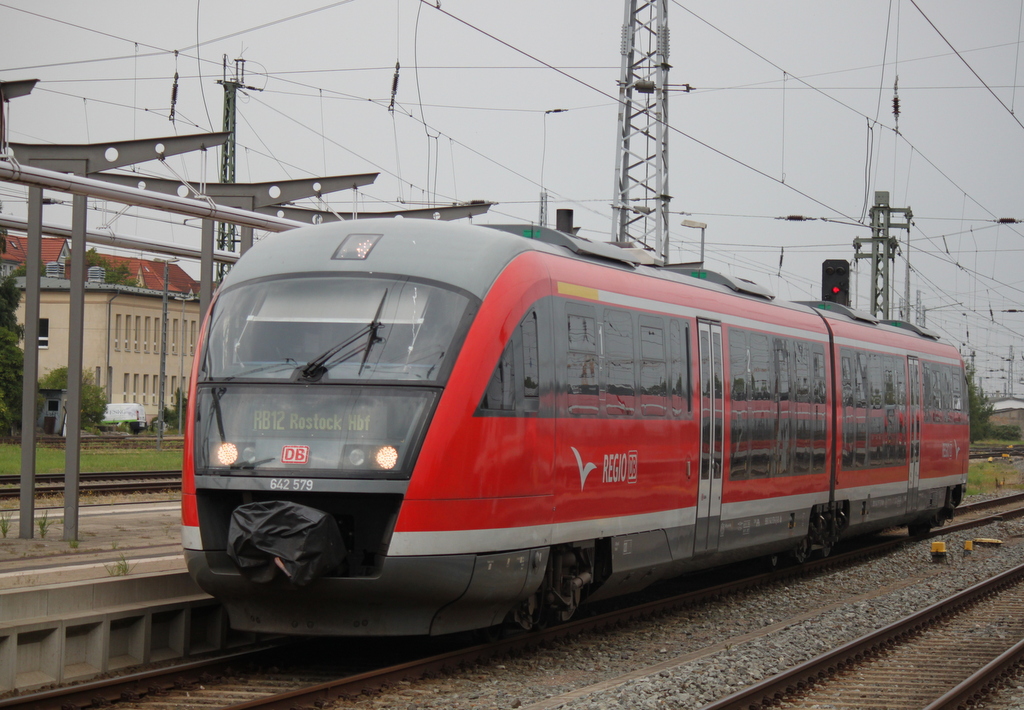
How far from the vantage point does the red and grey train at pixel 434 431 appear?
338 inches

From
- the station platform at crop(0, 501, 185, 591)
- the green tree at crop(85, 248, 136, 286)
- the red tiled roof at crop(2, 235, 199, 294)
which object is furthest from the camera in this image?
the green tree at crop(85, 248, 136, 286)

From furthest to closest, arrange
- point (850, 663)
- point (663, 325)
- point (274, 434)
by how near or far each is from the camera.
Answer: point (663, 325) < point (850, 663) < point (274, 434)

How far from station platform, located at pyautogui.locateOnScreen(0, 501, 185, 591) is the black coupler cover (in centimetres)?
167

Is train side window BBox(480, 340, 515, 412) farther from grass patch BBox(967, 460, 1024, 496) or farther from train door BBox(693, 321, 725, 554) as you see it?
grass patch BBox(967, 460, 1024, 496)

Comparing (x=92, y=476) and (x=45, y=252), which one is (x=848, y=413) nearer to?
(x=92, y=476)

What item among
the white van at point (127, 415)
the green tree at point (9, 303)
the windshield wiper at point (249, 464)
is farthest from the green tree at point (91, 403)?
the windshield wiper at point (249, 464)

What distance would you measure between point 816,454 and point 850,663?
17.7ft

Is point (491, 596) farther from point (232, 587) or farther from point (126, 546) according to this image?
point (126, 546)

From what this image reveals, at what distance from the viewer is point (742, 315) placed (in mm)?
13789

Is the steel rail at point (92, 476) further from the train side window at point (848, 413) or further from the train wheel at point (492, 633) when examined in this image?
the train wheel at point (492, 633)

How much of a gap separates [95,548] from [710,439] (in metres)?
6.53

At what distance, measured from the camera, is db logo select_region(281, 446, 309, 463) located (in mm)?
8670

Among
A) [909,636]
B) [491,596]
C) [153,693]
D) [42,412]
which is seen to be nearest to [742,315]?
[909,636]

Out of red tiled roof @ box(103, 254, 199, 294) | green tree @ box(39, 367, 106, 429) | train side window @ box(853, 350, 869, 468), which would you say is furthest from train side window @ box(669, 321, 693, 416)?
red tiled roof @ box(103, 254, 199, 294)
